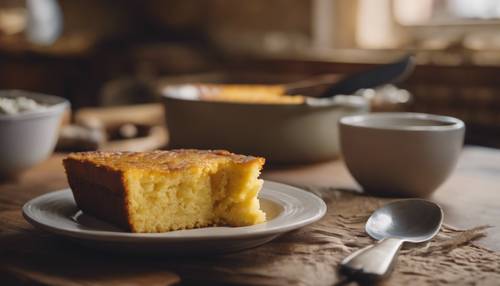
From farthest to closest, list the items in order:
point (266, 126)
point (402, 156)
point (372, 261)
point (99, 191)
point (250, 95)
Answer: point (250, 95)
point (266, 126)
point (402, 156)
point (99, 191)
point (372, 261)

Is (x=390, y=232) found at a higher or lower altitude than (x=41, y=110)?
lower

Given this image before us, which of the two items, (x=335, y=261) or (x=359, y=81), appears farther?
(x=359, y=81)

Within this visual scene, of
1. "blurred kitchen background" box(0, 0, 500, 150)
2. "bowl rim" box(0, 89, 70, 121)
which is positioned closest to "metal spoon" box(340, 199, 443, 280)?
"bowl rim" box(0, 89, 70, 121)

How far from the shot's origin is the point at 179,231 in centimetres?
75

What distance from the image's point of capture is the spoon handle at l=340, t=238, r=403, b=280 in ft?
2.14

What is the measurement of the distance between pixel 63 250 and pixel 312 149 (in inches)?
25.8

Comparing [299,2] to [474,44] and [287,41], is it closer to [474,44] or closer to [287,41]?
[287,41]

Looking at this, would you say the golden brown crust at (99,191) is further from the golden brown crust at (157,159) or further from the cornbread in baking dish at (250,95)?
the cornbread in baking dish at (250,95)

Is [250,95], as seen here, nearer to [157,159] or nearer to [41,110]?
[41,110]

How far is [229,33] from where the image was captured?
3.47 metres

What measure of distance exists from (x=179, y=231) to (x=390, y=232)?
0.82ft

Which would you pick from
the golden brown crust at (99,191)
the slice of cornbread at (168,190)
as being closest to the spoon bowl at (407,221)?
the slice of cornbread at (168,190)

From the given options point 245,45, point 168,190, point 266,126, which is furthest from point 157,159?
point 245,45

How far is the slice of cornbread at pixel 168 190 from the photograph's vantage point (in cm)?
75
